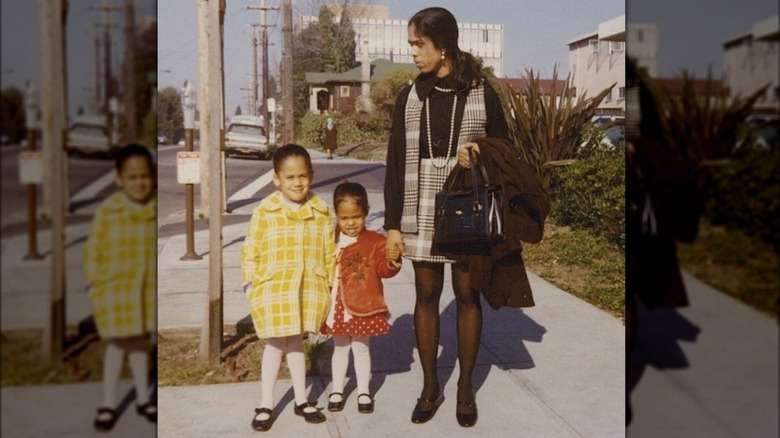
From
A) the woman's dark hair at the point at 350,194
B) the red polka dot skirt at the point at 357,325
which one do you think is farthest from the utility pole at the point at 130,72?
the red polka dot skirt at the point at 357,325

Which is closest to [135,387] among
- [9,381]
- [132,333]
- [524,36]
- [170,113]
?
[132,333]

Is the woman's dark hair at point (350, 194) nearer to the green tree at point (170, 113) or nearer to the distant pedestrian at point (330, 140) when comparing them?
the distant pedestrian at point (330, 140)

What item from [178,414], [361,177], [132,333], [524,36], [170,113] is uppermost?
[524,36]

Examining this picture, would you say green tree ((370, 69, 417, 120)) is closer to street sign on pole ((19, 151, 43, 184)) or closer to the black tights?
the black tights

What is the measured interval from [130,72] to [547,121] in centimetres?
181

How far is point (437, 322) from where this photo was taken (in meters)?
4.11

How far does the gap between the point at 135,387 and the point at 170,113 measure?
1.10 meters

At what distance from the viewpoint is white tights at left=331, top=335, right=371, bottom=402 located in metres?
3.98

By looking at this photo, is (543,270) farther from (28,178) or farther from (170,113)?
(28,178)

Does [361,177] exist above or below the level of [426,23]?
below

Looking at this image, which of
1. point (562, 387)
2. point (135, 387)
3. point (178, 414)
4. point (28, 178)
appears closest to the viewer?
point (28, 178)

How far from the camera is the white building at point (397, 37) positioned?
394cm

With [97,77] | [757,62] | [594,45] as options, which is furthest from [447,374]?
[97,77]

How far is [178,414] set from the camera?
390 cm
